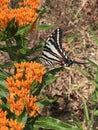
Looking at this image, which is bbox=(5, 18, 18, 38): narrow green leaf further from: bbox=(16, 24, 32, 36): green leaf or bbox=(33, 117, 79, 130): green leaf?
bbox=(33, 117, 79, 130): green leaf

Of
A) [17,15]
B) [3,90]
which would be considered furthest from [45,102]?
[17,15]

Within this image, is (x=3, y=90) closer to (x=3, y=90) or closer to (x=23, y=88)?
(x=3, y=90)

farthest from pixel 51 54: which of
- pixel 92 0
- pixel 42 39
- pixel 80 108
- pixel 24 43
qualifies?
pixel 92 0

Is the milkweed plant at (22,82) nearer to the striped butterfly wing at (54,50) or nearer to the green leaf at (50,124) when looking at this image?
the green leaf at (50,124)

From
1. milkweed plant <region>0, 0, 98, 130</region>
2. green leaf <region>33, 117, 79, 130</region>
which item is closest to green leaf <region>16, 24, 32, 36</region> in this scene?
milkweed plant <region>0, 0, 98, 130</region>

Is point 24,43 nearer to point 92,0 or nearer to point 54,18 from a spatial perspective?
point 54,18

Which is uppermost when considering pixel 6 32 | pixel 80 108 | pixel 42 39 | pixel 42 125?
pixel 6 32

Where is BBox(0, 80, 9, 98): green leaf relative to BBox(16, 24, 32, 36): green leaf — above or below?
below
